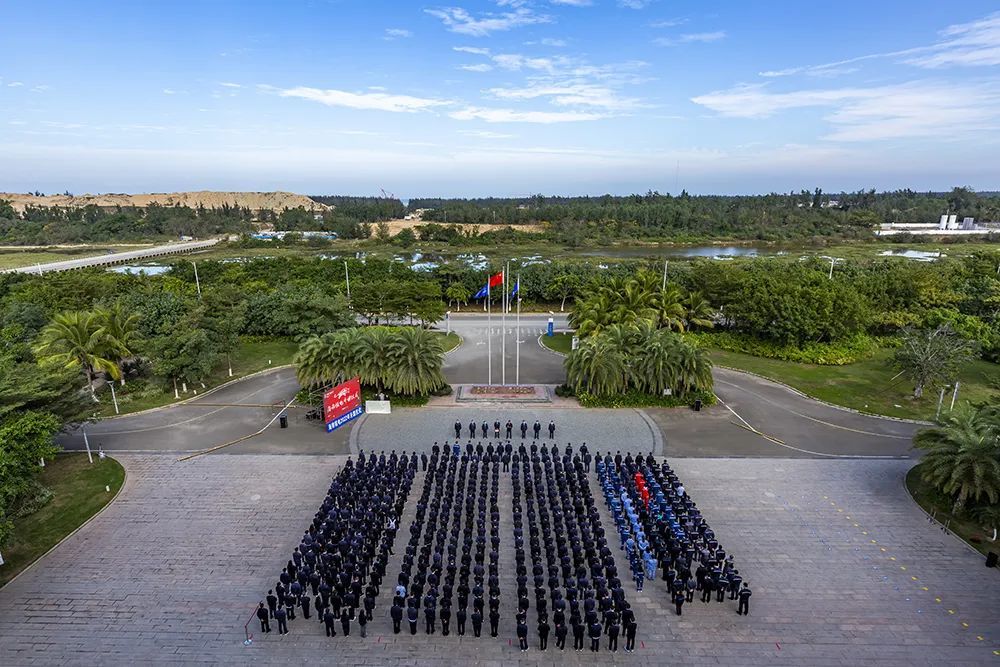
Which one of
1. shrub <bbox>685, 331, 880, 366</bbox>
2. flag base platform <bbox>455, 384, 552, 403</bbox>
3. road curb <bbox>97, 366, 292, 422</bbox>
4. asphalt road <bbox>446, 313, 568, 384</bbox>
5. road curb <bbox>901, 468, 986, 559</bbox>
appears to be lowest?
road curb <bbox>901, 468, 986, 559</bbox>

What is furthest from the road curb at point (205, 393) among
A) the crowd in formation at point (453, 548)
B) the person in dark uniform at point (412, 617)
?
the person in dark uniform at point (412, 617)

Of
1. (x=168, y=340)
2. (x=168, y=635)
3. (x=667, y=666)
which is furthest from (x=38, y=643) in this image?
(x=168, y=340)

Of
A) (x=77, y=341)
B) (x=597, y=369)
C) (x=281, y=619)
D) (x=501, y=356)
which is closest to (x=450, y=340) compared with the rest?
(x=501, y=356)

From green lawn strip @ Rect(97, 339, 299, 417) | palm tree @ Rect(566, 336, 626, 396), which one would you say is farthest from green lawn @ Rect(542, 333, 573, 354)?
green lawn strip @ Rect(97, 339, 299, 417)

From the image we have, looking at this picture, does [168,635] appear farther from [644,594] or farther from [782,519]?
[782,519]

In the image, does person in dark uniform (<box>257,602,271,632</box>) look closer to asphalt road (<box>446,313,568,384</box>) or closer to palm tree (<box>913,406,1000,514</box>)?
asphalt road (<box>446,313,568,384</box>)

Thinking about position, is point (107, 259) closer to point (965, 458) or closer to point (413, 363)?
point (413, 363)

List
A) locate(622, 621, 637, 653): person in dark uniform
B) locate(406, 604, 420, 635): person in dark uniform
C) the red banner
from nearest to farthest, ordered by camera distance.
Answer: locate(622, 621, 637, 653): person in dark uniform → locate(406, 604, 420, 635): person in dark uniform → the red banner
